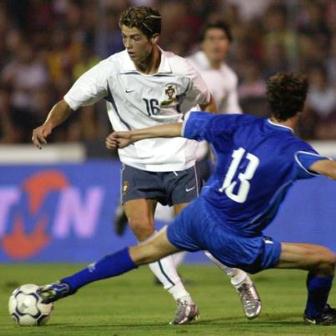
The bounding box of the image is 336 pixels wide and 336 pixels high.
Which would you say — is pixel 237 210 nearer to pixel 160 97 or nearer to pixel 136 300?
pixel 160 97

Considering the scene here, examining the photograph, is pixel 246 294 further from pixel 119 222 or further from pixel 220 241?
pixel 119 222

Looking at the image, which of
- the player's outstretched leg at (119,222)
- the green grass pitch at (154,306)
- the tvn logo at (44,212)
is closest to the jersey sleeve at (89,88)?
the green grass pitch at (154,306)

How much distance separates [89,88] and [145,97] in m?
0.40

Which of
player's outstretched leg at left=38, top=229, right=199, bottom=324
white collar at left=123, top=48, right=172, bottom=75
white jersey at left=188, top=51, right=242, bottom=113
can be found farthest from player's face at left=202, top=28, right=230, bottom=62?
player's outstretched leg at left=38, top=229, right=199, bottom=324

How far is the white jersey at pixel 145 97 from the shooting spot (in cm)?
887

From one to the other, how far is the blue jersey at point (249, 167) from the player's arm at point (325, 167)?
0.25ft

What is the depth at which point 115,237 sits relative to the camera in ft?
48.4

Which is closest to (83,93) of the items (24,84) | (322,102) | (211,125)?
(211,125)

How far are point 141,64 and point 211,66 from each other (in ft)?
12.3

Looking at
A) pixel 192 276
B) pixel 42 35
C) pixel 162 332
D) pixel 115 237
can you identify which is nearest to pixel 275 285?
pixel 192 276

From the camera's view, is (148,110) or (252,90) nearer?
(148,110)

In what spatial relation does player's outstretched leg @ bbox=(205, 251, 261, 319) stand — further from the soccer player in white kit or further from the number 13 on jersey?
the number 13 on jersey

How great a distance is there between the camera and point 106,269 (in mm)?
7977

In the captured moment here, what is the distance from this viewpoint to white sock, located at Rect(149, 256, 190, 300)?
28.5 ft
